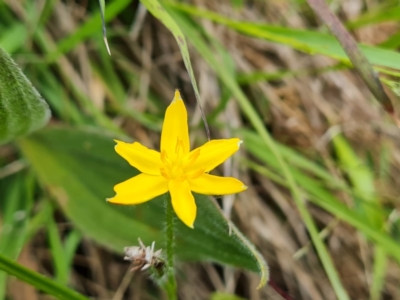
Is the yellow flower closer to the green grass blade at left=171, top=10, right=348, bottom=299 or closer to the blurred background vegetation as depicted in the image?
the blurred background vegetation

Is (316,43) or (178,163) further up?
(316,43)

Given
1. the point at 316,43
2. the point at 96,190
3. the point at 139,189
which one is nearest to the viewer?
the point at 139,189

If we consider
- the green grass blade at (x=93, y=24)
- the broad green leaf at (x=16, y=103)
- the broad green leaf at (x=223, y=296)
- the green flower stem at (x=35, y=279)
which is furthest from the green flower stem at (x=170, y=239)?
the green grass blade at (x=93, y=24)

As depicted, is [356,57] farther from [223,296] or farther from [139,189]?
[223,296]

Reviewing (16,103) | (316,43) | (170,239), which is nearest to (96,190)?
(16,103)

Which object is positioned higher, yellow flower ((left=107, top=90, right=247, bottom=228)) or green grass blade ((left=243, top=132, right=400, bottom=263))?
yellow flower ((left=107, top=90, right=247, bottom=228))

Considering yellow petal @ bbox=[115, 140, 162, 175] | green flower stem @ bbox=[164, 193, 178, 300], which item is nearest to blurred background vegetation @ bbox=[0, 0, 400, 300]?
green flower stem @ bbox=[164, 193, 178, 300]
